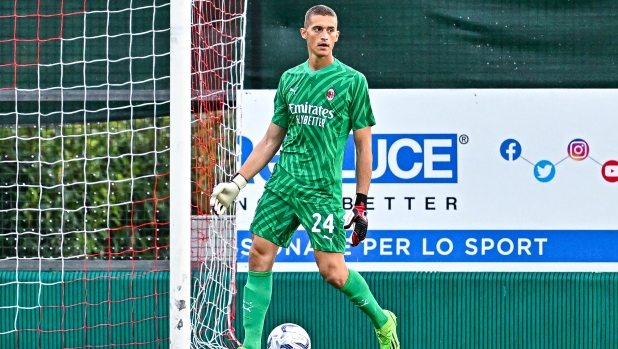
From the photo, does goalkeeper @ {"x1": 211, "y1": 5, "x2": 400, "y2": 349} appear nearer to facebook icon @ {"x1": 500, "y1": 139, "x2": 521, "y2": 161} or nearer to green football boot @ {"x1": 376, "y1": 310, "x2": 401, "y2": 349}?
green football boot @ {"x1": 376, "y1": 310, "x2": 401, "y2": 349}

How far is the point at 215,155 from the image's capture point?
245 inches

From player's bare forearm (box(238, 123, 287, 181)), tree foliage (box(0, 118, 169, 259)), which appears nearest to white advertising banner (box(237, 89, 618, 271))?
tree foliage (box(0, 118, 169, 259))

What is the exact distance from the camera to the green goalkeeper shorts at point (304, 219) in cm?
517

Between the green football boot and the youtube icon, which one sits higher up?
the youtube icon

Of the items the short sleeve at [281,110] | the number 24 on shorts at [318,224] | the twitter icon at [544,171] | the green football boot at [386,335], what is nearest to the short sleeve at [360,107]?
the short sleeve at [281,110]

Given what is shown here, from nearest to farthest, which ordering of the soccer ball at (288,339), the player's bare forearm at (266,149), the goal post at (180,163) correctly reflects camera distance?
the goal post at (180,163) → the player's bare forearm at (266,149) → the soccer ball at (288,339)

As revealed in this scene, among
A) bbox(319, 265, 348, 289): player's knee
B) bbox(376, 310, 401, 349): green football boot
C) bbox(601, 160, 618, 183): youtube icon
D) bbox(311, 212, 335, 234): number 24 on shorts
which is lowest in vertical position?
bbox(376, 310, 401, 349): green football boot

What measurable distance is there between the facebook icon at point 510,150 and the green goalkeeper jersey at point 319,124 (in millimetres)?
1371

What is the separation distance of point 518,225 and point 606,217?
53cm

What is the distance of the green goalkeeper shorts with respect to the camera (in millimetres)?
5168

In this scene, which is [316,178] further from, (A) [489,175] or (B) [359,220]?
(A) [489,175]

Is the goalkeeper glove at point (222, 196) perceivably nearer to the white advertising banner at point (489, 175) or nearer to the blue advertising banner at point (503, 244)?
the white advertising banner at point (489, 175)

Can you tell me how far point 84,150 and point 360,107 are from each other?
6.76ft

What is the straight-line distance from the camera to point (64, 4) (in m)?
6.41
